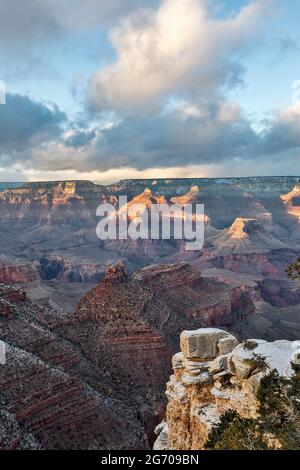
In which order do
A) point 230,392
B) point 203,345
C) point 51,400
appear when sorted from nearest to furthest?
point 230,392 < point 203,345 < point 51,400

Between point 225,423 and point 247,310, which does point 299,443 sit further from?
point 247,310

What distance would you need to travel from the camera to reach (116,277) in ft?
195

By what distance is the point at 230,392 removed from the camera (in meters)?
24.5

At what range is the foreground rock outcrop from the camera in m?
21.3

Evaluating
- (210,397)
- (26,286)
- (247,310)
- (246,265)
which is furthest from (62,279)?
(210,397)

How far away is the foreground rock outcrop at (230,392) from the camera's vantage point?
2127 cm

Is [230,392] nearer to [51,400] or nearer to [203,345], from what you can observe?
[203,345]

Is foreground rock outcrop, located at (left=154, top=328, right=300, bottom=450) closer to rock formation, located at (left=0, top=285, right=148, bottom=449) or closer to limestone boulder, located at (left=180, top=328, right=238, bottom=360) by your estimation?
limestone boulder, located at (left=180, top=328, right=238, bottom=360)

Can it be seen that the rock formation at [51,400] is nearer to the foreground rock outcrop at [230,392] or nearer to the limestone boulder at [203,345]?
the foreground rock outcrop at [230,392]

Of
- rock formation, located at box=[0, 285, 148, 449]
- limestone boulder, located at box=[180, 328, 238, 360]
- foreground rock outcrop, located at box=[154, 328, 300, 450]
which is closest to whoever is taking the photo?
foreground rock outcrop, located at box=[154, 328, 300, 450]

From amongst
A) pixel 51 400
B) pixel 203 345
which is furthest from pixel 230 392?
pixel 51 400

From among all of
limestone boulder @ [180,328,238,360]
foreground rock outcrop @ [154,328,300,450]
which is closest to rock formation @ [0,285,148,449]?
foreground rock outcrop @ [154,328,300,450]

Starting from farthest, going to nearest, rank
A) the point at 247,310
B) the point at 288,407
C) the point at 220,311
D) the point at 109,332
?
the point at 247,310 < the point at 220,311 < the point at 109,332 < the point at 288,407
